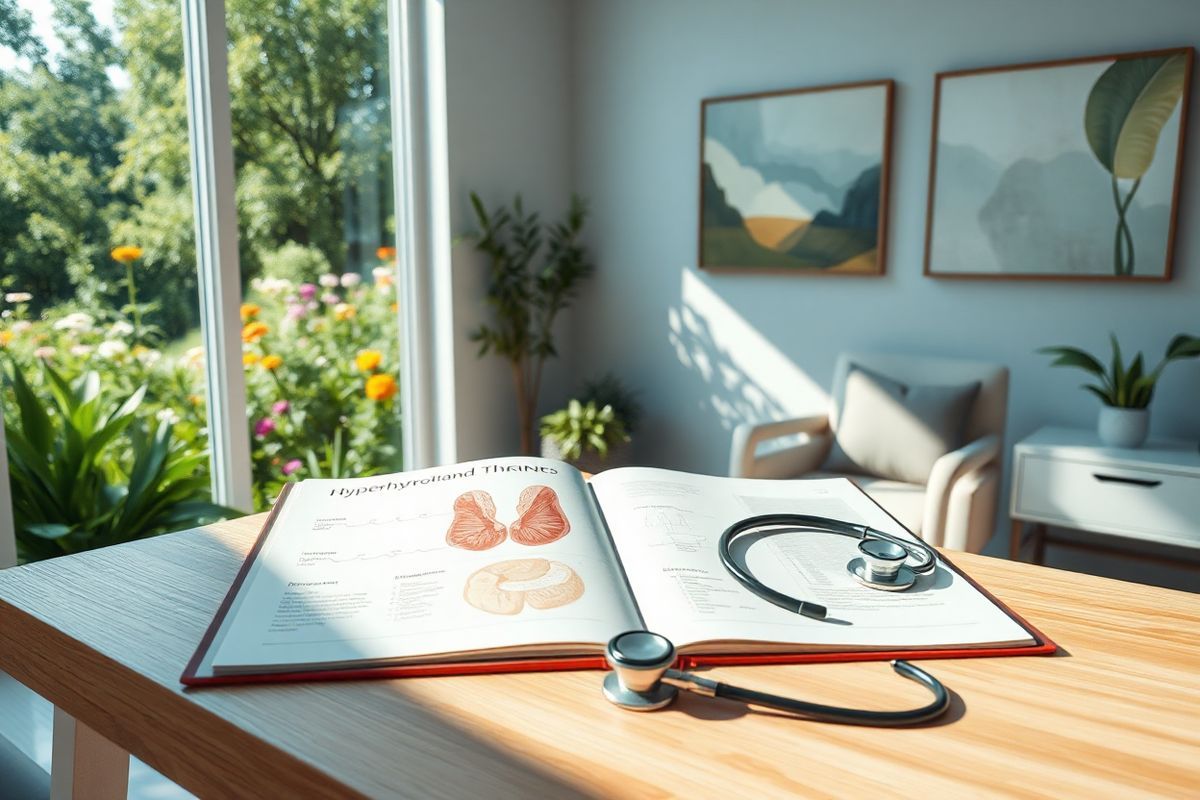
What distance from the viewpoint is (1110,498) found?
2.45m

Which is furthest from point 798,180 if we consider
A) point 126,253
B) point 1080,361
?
point 126,253

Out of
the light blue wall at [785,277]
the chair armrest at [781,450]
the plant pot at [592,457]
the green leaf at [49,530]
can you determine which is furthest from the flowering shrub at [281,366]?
the chair armrest at [781,450]

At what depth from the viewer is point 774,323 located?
3471mm

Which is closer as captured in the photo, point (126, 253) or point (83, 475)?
point (83, 475)

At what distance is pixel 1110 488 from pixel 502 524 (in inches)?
88.8

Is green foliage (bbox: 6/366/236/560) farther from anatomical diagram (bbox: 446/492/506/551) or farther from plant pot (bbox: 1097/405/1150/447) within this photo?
plant pot (bbox: 1097/405/1150/447)

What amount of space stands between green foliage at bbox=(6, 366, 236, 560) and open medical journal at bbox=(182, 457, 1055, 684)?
1.56 meters

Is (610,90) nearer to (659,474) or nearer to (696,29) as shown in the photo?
(696,29)

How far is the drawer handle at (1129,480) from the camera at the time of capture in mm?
2393

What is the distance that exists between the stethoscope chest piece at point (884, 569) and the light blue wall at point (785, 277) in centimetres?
253

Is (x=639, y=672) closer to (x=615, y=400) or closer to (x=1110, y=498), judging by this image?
(x=1110, y=498)

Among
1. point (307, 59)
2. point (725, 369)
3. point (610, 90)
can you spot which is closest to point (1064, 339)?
point (725, 369)

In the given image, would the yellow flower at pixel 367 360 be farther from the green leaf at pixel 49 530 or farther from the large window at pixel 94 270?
the green leaf at pixel 49 530

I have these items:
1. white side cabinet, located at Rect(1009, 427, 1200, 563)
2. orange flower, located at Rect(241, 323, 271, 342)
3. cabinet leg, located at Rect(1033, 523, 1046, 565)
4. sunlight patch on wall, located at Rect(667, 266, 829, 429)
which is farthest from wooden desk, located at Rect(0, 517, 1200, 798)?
sunlight patch on wall, located at Rect(667, 266, 829, 429)
